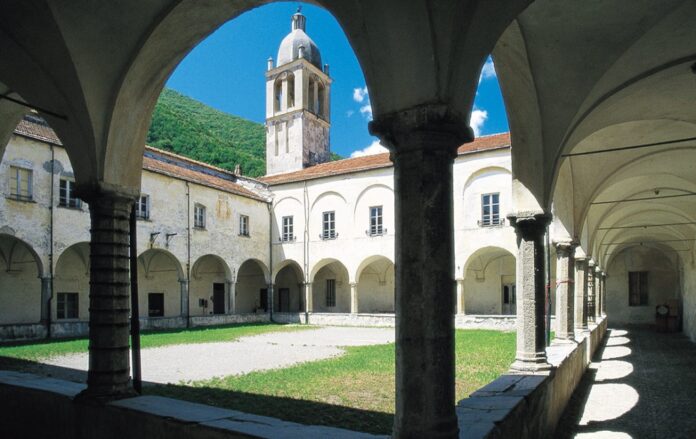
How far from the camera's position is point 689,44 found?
18.5 ft

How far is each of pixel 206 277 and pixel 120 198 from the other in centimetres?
2416

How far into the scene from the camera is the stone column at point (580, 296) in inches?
506

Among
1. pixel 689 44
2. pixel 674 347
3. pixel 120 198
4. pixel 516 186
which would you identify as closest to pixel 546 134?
pixel 516 186

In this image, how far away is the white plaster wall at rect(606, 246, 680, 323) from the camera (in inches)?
1125

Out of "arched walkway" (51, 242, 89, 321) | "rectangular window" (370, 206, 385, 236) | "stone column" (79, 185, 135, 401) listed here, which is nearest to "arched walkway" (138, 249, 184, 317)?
"arched walkway" (51, 242, 89, 321)

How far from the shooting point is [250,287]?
3203cm

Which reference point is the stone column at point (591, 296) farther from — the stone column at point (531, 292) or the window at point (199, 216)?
the window at point (199, 216)

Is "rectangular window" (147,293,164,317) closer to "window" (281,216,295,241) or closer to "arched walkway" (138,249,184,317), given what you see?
"arched walkway" (138,249,184,317)

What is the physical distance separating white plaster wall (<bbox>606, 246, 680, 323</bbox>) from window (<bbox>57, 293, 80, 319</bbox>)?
27630mm

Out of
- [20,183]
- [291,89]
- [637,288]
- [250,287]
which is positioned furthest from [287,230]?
[637,288]

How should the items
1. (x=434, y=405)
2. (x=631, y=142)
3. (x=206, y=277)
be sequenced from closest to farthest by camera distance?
(x=434, y=405), (x=631, y=142), (x=206, y=277)

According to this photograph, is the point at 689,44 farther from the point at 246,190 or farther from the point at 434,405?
the point at 246,190

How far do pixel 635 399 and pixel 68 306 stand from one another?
21152mm

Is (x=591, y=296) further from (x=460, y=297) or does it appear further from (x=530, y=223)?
(x=530, y=223)
